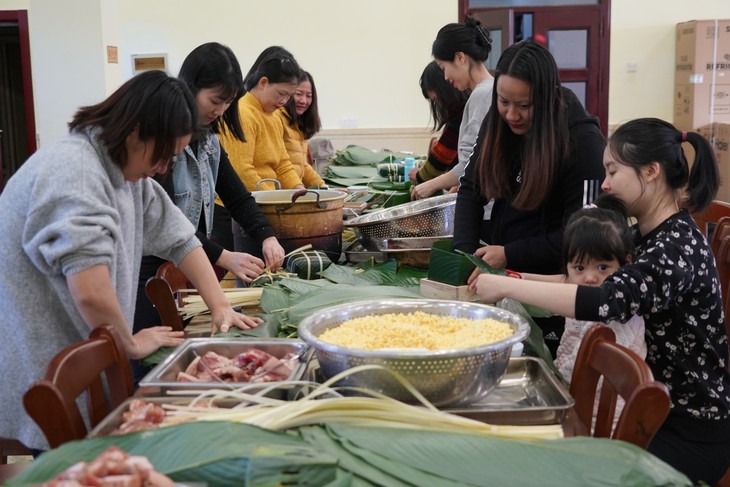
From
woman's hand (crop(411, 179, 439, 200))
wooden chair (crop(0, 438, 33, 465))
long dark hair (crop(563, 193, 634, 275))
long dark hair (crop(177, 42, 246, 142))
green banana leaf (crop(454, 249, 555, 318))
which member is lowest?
wooden chair (crop(0, 438, 33, 465))

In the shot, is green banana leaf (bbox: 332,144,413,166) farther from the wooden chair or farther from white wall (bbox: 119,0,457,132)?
the wooden chair

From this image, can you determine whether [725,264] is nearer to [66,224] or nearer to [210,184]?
[210,184]

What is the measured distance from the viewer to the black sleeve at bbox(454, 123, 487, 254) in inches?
111

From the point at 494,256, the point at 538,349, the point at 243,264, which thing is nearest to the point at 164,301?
the point at 243,264

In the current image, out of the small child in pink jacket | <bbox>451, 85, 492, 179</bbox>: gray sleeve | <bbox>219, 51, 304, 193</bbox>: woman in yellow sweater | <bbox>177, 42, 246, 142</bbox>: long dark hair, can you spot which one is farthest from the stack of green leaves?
<bbox>219, 51, 304, 193</bbox>: woman in yellow sweater

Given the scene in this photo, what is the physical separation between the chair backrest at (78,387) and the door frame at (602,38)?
758 cm

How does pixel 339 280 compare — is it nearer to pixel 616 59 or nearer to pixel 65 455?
pixel 65 455

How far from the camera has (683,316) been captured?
1.95 metres

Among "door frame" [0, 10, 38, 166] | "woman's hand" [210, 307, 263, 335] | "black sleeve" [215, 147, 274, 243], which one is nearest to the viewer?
"woman's hand" [210, 307, 263, 335]

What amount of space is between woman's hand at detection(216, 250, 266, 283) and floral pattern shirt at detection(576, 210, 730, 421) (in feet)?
4.00

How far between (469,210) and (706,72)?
644 cm

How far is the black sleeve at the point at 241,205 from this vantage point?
9.63ft

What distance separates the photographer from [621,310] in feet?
5.95

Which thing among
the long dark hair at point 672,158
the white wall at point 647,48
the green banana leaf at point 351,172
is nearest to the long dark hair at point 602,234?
the long dark hair at point 672,158
